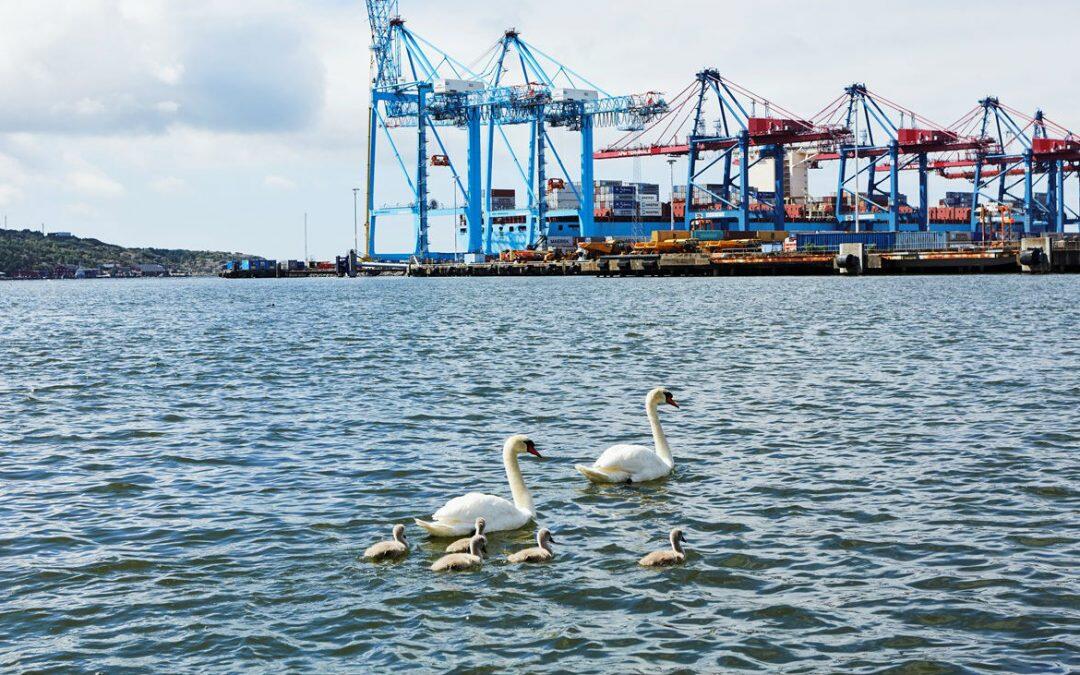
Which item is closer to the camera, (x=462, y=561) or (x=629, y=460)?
(x=462, y=561)

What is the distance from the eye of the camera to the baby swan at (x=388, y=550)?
1134 centimetres

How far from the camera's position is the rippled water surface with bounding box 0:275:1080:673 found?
30.1 ft

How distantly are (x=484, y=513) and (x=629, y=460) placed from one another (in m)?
3.00

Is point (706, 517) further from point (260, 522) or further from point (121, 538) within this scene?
point (121, 538)

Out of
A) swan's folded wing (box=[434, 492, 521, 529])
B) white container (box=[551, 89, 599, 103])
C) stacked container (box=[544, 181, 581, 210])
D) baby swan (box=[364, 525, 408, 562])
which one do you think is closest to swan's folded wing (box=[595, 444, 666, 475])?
swan's folded wing (box=[434, 492, 521, 529])

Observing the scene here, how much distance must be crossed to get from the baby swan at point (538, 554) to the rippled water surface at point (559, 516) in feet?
0.51

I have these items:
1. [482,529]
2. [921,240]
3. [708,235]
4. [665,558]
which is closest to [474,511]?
[482,529]

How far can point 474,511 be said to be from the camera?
12.0 meters

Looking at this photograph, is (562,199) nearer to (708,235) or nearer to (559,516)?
(708,235)

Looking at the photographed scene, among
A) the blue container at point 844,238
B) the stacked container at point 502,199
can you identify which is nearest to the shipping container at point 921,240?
the blue container at point 844,238

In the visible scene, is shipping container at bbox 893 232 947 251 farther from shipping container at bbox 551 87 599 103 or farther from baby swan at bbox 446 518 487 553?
baby swan at bbox 446 518 487 553

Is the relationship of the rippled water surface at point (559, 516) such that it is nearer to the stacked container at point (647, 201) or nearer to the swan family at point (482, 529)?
the swan family at point (482, 529)

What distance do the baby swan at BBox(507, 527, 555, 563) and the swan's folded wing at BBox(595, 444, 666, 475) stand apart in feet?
10.6

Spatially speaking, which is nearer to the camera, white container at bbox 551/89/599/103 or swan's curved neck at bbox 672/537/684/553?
swan's curved neck at bbox 672/537/684/553
